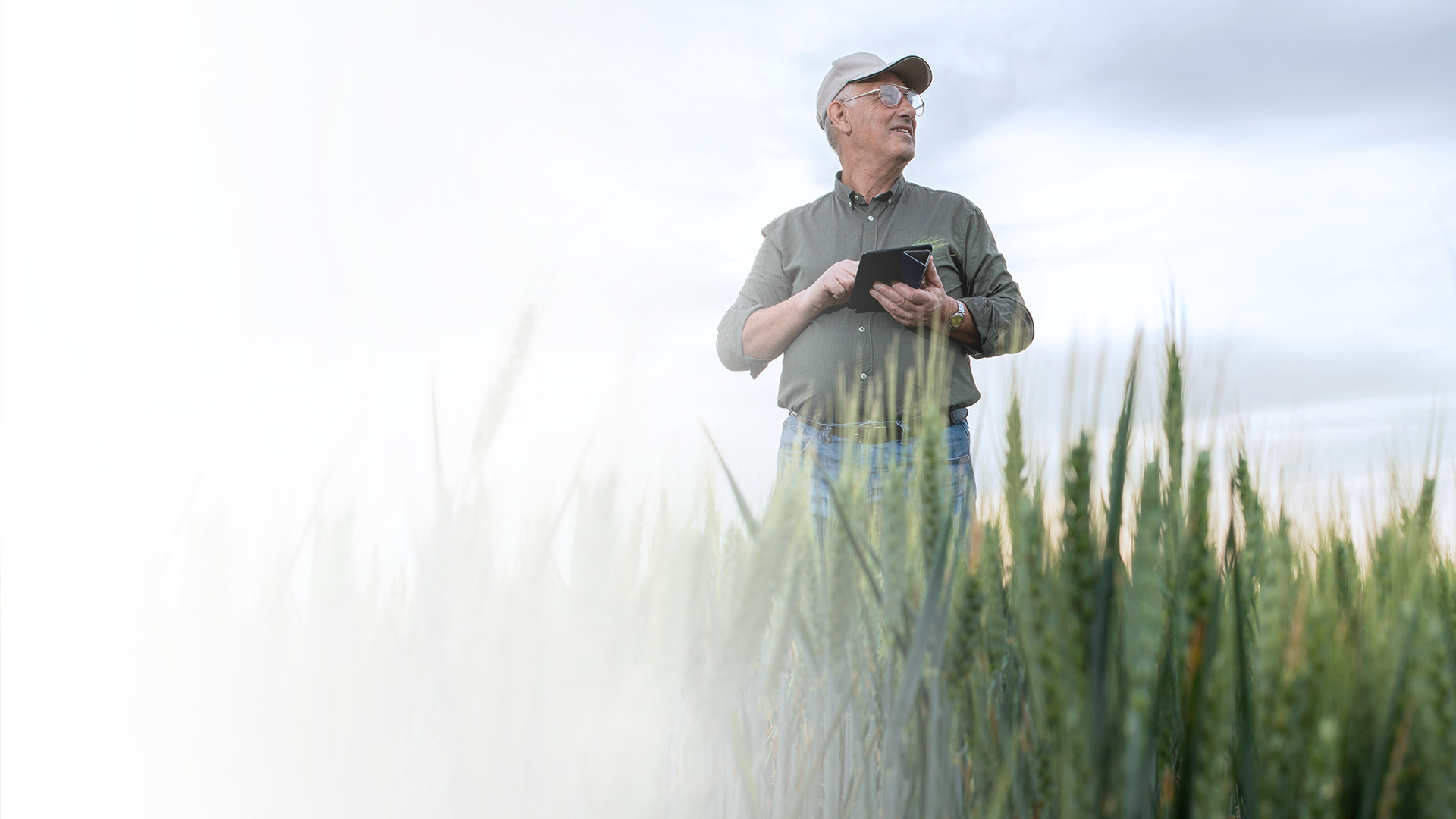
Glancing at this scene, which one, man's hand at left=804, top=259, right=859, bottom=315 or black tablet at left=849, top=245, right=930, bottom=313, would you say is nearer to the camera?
black tablet at left=849, top=245, right=930, bottom=313

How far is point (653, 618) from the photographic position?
2.72 ft

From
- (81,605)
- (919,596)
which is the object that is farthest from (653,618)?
(81,605)

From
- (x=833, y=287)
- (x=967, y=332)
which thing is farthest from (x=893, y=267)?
(x=967, y=332)

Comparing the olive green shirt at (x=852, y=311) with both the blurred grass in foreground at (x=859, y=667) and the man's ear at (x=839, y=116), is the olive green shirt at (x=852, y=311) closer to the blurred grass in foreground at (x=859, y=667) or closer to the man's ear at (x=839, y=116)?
the man's ear at (x=839, y=116)

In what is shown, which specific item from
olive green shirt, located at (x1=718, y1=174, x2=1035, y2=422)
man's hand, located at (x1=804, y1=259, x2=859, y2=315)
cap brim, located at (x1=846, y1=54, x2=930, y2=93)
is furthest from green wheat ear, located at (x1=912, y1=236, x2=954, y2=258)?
cap brim, located at (x1=846, y1=54, x2=930, y2=93)

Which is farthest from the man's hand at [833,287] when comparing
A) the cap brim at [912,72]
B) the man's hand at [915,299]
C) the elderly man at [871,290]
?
the cap brim at [912,72]


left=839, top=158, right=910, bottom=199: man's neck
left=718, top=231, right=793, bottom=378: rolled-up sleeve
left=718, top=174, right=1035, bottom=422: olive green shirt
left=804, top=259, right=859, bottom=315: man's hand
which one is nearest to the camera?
left=804, top=259, right=859, bottom=315: man's hand

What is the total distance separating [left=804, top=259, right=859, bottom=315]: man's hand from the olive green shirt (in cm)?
20

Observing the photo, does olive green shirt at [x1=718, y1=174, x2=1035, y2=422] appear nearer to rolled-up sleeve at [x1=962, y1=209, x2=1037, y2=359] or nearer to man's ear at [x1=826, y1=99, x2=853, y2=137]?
rolled-up sleeve at [x1=962, y1=209, x2=1037, y2=359]

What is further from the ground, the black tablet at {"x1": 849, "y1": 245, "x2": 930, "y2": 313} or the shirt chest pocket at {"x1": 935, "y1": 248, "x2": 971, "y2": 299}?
the shirt chest pocket at {"x1": 935, "y1": 248, "x2": 971, "y2": 299}

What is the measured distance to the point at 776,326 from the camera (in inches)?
118

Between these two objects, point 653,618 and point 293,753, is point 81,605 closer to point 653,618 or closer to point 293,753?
point 293,753

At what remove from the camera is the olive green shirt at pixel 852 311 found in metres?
2.94

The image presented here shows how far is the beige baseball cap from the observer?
127 inches
